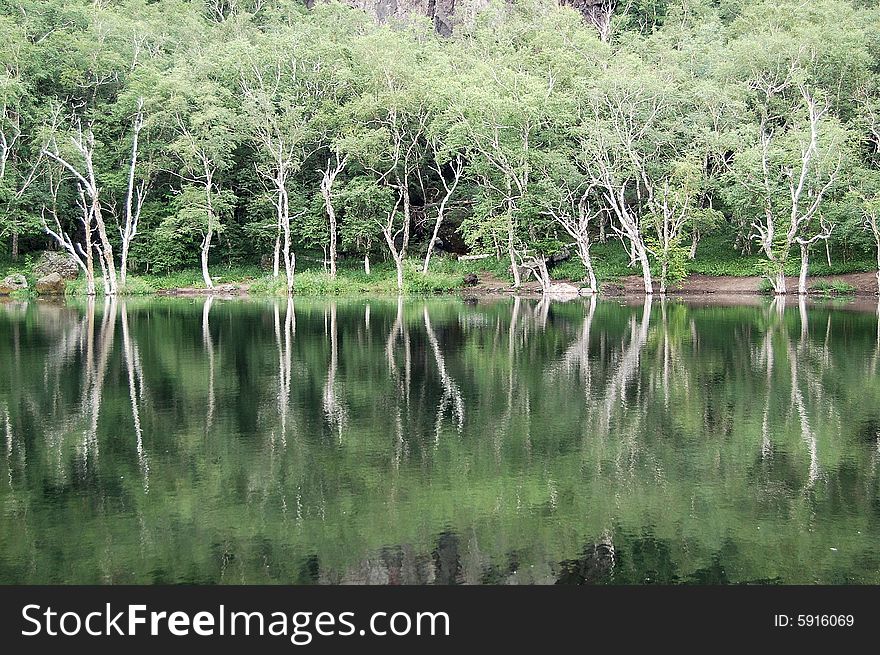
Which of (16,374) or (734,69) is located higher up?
(734,69)

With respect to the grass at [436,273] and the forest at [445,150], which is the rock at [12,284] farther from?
the forest at [445,150]

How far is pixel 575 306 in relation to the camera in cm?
4031

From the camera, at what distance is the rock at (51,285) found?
53250 millimetres

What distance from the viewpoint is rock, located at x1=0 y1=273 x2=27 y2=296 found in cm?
5128

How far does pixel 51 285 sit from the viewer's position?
53.6m

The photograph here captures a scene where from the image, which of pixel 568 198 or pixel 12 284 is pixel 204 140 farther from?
pixel 568 198

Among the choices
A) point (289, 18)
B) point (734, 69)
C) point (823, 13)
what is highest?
point (289, 18)

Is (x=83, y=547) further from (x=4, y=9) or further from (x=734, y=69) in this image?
(x=4, y=9)

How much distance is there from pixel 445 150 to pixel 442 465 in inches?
1686

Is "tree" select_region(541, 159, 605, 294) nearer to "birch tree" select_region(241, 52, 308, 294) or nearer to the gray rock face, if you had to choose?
"birch tree" select_region(241, 52, 308, 294)

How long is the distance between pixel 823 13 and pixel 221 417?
179 ft

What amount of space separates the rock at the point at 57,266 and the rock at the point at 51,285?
542mm

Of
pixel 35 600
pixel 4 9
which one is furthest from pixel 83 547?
pixel 4 9

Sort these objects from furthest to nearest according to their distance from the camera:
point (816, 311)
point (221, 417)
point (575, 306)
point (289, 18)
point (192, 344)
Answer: point (289, 18) → point (575, 306) → point (816, 311) → point (192, 344) → point (221, 417)
